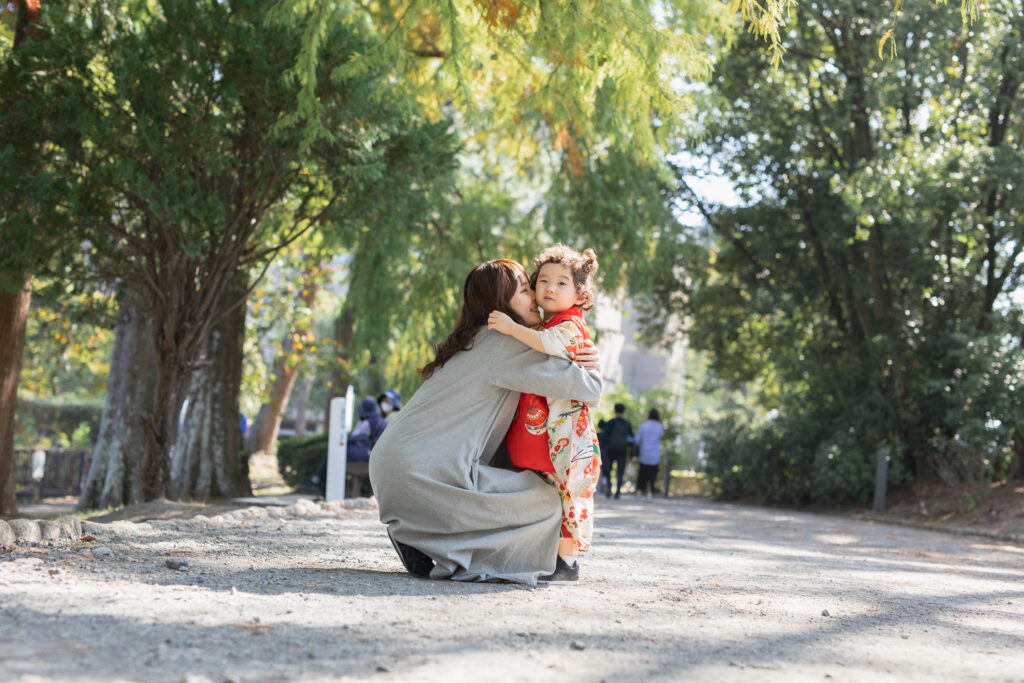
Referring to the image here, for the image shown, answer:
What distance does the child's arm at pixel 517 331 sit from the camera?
491cm

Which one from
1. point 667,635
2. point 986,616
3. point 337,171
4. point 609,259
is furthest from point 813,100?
point 667,635

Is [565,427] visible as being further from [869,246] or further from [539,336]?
[869,246]

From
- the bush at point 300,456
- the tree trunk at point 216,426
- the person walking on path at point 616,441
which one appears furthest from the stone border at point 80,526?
the person walking on path at point 616,441

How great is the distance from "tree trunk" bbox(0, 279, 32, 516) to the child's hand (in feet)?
19.4

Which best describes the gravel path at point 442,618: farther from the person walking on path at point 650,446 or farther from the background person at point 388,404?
the person walking on path at point 650,446

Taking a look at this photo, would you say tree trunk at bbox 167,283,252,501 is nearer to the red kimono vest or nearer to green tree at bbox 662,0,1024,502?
green tree at bbox 662,0,1024,502

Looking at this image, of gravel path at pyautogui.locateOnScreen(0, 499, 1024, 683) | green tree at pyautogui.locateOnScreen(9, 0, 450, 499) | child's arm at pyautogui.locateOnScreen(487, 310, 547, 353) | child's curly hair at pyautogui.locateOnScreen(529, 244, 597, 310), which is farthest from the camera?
green tree at pyautogui.locateOnScreen(9, 0, 450, 499)

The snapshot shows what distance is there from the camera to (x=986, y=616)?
5266mm

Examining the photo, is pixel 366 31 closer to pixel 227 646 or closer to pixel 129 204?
pixel 129 204

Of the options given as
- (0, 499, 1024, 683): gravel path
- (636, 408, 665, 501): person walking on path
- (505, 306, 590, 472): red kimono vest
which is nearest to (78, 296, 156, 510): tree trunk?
(0, 499, 1024, 683): gravel path

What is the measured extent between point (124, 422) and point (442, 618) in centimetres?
1093

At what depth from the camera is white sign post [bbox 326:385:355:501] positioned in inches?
434

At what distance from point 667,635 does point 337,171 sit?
6.36 metres

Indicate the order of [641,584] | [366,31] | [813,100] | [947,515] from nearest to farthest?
[641,584]
[366,31]
[947,515]
[813,100]
